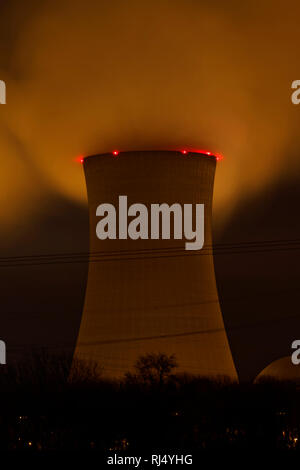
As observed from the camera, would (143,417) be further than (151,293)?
No

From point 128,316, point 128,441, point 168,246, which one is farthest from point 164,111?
point 128,441

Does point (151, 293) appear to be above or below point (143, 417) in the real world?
above

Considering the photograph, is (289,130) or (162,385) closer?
(162,385)

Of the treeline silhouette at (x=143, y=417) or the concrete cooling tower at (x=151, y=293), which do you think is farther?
the concrete cooling tower at (x=151, y=293)

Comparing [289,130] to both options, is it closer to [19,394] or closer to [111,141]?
[111,141]
